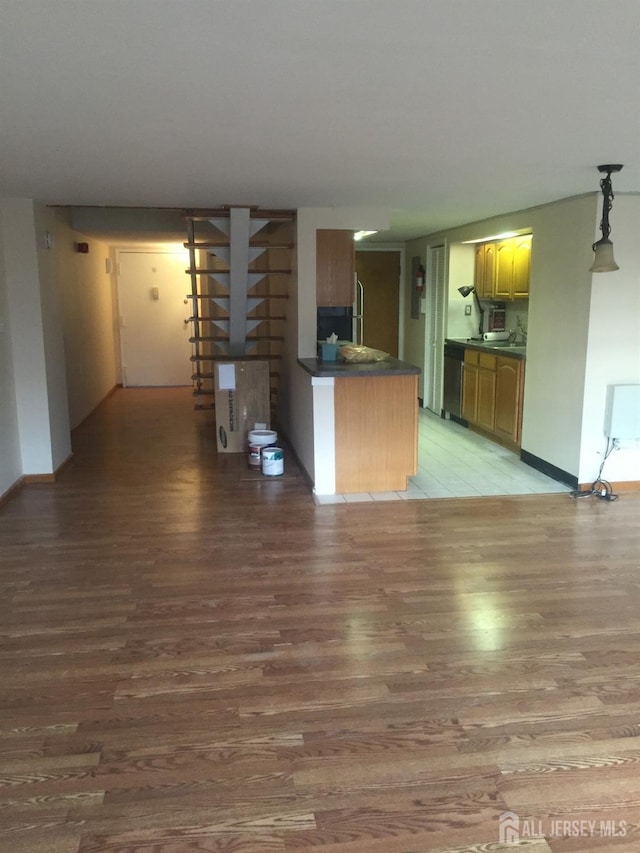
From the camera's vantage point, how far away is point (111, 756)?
2090 mm

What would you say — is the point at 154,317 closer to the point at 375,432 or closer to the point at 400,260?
the point at 400,260

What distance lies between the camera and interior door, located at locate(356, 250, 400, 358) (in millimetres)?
8727

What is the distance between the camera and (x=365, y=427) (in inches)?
189

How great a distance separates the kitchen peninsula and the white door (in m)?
5.81

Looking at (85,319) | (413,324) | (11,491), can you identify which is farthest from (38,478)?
(413,324)

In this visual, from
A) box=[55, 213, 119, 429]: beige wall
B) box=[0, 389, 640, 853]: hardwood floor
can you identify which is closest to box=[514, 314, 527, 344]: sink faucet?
box=[0, 389, 640, 853]: hardwood floor

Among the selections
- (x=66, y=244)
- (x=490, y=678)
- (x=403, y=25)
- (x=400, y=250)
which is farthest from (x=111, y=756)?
(x=400, y=250)

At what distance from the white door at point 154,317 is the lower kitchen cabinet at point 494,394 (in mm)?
5009

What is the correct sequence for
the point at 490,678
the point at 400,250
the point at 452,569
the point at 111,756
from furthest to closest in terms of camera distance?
the point at 400,250
the point at 452,569
the point at 490,678
the point at 111,756

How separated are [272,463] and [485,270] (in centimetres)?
327

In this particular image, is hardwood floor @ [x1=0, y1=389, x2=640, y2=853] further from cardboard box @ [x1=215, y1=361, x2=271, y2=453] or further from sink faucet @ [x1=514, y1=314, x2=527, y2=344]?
sink faucet @ [x1=514, y1=314, x2=527, y2=344]

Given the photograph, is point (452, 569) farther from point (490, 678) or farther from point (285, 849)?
point (285, 849)

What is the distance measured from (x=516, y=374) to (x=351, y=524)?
2408 mm

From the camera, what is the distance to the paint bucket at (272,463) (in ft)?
17.5
